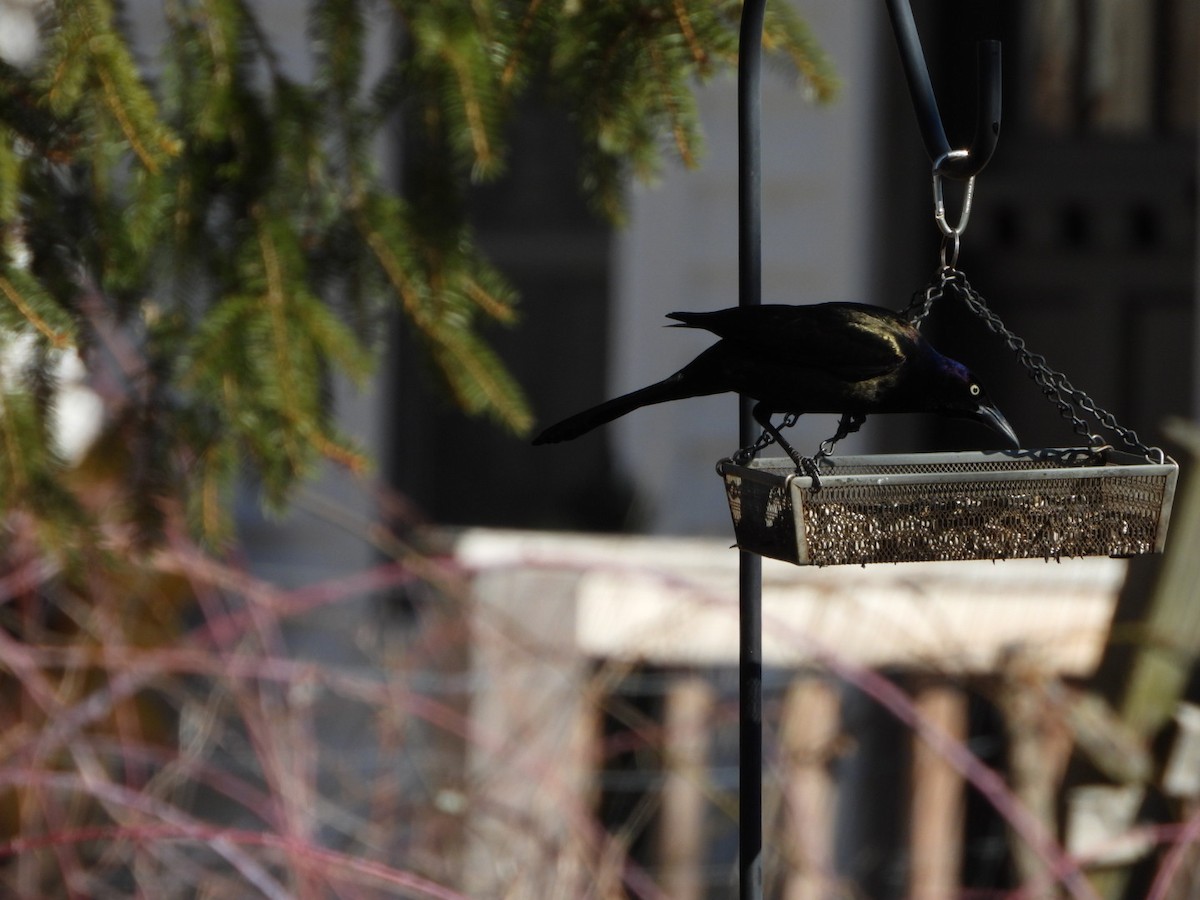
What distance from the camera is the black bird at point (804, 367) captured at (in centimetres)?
114

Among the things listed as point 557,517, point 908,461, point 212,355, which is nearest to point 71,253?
point 212,355

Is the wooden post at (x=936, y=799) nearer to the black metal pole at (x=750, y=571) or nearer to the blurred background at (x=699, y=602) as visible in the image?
the blurred background at (x=699, y=602)

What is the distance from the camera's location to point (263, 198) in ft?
5.99

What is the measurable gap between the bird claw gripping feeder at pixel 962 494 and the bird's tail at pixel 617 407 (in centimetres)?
9

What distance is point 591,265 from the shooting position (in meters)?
5.15

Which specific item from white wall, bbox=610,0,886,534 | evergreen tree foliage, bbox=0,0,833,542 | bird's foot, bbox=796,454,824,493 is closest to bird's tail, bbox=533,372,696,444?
bird's foot, bbox=796,454,824,493

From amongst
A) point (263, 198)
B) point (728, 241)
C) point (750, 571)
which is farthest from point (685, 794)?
point (728, 241)

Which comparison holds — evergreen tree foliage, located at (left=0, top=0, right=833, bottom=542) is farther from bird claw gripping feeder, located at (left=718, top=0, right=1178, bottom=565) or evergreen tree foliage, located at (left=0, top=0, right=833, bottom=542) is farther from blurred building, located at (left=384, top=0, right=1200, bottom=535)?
blurred building, located at (left=384, top=0, right=1200, bottom=535)

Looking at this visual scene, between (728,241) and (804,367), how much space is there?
3.36 meters

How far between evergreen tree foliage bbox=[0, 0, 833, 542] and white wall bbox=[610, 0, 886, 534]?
2.46 meters

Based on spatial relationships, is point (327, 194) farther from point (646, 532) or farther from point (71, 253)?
point (646, 532)

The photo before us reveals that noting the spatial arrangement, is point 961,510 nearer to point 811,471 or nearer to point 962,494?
point 962,494

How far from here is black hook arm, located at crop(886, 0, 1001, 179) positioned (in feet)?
3.76

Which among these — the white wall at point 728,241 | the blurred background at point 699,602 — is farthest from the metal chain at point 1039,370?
the white wall at point 728,241
